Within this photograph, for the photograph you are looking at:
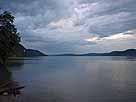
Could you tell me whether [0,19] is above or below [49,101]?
above

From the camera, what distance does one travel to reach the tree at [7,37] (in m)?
73.6

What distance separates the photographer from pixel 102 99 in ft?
125

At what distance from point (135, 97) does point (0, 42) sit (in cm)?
4586

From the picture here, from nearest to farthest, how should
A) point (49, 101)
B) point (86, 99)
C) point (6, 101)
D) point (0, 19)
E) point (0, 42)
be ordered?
1. point (6, 101)
2. point (49, 101)
3. point (86, 99)
4. point (0, 42)
5. point (0, 19)

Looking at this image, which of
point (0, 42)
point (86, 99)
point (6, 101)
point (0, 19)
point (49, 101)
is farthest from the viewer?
point (0, 19)

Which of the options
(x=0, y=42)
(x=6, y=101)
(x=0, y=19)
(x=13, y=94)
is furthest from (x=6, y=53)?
(x=6, y=101)

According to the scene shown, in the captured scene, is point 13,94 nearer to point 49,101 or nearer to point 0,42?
point 49,101

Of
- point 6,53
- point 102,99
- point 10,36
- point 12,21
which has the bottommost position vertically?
point 102,99

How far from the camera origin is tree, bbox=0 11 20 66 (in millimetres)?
73562

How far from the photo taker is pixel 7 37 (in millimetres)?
75688

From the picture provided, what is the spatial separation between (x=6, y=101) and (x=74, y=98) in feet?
36.0

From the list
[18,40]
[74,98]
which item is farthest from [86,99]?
[18,40]

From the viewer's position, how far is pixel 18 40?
266 ft

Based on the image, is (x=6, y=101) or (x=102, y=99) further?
(x=102, y=99)
